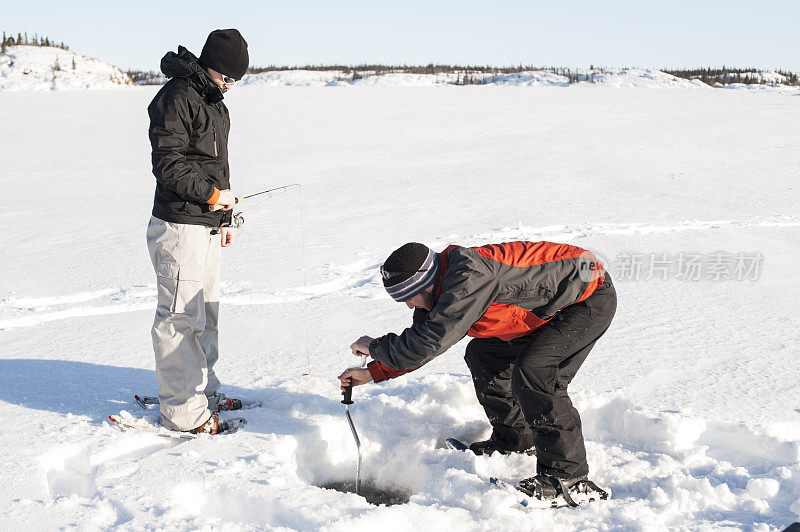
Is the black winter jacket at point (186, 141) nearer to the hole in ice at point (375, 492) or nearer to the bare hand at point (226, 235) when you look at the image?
the bare hand at point (226, 235)

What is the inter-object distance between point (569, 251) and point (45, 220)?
20.1 feet

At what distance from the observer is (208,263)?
9.89ft

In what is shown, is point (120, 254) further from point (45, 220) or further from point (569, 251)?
point (569, 251)

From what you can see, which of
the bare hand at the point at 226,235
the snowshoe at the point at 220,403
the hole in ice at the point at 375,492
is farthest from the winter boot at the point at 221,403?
the bare hand at the point at 226,235

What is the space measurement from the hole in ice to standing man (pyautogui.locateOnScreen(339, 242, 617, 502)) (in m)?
0.51

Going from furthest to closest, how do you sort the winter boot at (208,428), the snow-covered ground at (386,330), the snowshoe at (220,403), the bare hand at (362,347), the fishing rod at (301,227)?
the snowshoe at (220,403) < the fishing rod at (301,227) < the winter boot at (208,428) < the bare hand at (362,347) < the snow-covered ground at (386,330)

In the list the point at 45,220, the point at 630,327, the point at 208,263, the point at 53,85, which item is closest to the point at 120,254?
the point at 45,220

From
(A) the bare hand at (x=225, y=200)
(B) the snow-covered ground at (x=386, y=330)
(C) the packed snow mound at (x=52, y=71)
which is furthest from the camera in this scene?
(C) the packed snow mound at (x=52, y=71)

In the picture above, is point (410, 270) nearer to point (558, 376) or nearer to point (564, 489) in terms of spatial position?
point (558, 376)

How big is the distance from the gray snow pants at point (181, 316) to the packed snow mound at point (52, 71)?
18188 millimetres

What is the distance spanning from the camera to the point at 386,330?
4.10m

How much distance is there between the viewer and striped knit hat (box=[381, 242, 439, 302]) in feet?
7.50

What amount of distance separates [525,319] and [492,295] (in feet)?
0.82

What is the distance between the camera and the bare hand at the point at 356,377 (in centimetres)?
262
